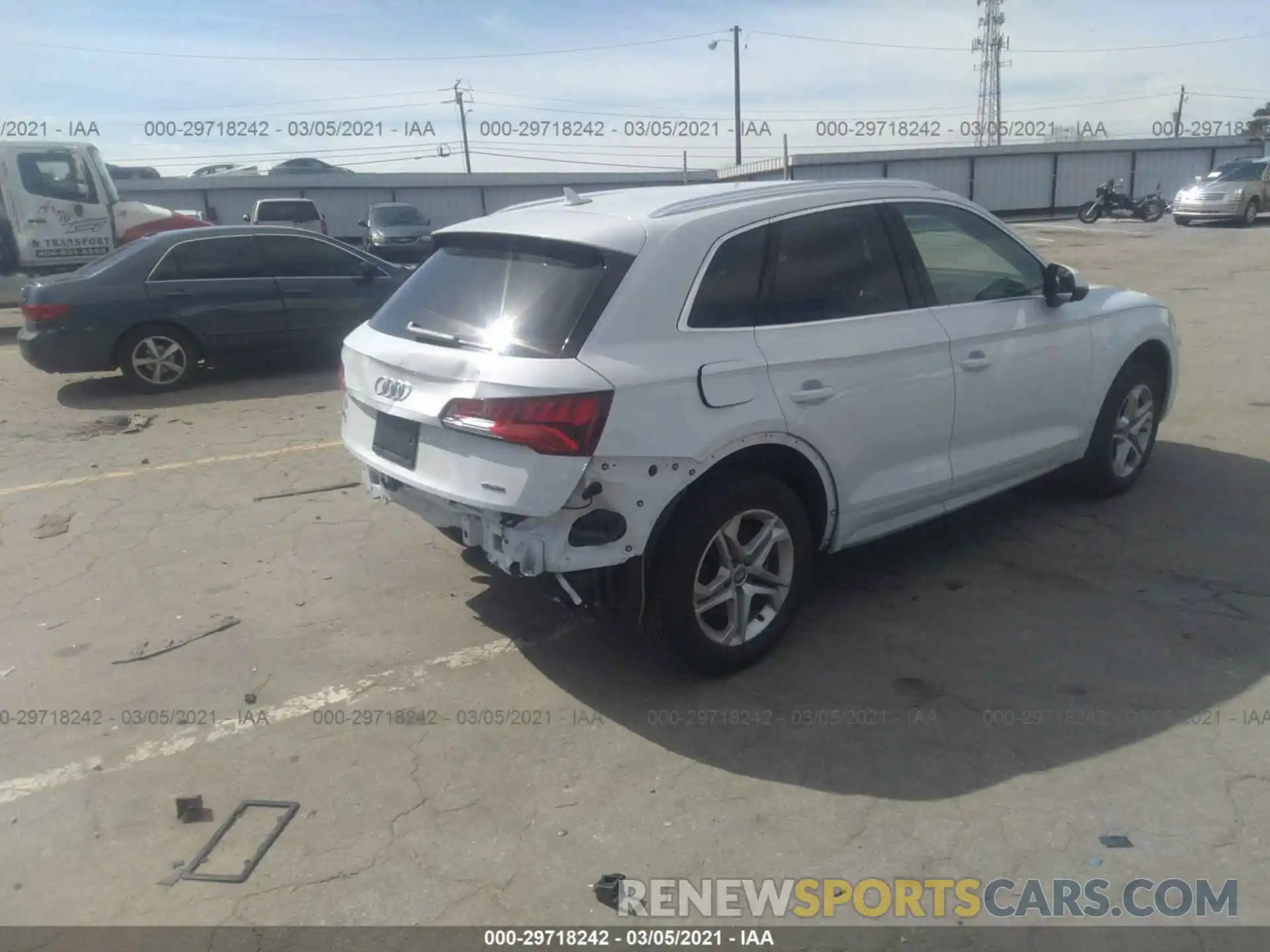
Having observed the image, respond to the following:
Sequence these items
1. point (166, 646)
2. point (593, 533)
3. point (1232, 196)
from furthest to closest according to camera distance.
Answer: point (1232, 196)
point (166, 646)
point (593, 533)

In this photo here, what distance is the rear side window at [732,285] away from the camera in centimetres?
387

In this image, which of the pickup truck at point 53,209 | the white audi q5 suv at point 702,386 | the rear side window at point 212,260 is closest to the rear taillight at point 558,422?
the white audi q5 suv at point 702,386

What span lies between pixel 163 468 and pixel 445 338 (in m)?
4.17

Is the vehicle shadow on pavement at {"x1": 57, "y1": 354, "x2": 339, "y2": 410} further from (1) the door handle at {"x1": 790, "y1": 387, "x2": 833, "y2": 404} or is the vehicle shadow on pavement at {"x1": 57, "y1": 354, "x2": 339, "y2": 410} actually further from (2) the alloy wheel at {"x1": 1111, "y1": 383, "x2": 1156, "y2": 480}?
(2) the alloy wheel at {"x1": 1111, "y1": 383, "x2": 1156, "y2": 480}

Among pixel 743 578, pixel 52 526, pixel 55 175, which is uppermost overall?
pixel 55 175

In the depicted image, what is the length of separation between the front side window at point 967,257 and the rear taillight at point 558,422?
6.46ft

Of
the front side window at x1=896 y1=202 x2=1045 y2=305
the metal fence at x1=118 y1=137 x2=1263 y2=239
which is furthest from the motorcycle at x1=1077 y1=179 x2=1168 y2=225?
the front side window at x1=896 y1=202 x2=1045 y2=305

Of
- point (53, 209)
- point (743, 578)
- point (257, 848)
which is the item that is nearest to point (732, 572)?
point (743, 578)

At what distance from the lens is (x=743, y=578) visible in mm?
4020

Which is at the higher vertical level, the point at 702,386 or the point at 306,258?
the point at 306,258

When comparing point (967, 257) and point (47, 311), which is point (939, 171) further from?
point (967, 257)

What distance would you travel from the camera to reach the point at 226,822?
3311mm

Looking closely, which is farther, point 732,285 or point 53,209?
point 53,209
